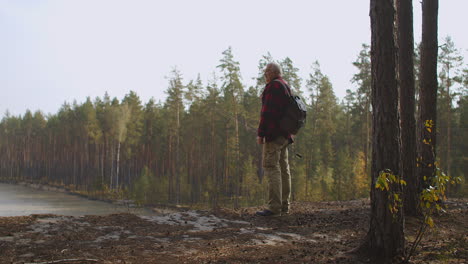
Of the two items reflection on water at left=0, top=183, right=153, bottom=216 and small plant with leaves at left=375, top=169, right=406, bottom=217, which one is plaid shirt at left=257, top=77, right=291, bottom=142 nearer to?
small plant with leaves at left=375, top=169, right=406, bottom=217

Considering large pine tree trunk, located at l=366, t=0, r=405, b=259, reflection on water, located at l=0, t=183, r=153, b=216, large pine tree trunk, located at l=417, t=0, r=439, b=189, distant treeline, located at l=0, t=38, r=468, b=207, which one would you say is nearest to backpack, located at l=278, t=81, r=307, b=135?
large pine tree trunk, located at l=366, t=0, r=405, b=259

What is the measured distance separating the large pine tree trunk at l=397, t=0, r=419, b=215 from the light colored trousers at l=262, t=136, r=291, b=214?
201 cm

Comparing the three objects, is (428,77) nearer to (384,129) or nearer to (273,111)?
(273,111)

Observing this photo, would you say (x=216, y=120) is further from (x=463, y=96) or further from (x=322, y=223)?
(x=322, y=223)

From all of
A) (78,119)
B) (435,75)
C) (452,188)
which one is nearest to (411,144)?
(435,75)

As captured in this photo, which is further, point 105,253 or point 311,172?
point 311,172

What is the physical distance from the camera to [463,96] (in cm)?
3123

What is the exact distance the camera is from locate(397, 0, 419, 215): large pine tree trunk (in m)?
6.09

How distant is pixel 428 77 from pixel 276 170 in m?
3.89

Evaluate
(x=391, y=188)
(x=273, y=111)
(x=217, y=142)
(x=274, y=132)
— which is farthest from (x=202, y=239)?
(x=217, y=142)

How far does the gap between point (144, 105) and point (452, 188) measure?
46.5m

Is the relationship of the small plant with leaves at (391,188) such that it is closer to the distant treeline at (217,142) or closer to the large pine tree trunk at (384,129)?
the large pine tree trunk at (384,129)

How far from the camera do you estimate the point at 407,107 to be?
Answer: 20.2 feet

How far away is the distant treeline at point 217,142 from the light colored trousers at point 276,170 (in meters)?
15.1
